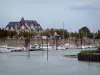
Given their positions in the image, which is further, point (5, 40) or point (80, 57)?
point (5, 40)

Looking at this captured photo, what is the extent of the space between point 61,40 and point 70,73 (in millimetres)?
140692

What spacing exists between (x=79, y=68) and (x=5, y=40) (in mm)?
107448

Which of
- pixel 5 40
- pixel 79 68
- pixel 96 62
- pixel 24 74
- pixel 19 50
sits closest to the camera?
pixel 24 74

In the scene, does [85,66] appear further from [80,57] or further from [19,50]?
[19,50]

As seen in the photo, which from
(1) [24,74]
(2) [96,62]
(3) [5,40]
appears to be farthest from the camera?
(3) [5,40]

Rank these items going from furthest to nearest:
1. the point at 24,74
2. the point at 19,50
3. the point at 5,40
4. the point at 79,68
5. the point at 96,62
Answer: the point at 5,40
the point at 19,50
the point at 96,62
the point at 79,68
the point at 24,74

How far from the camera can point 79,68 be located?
57.2 metres

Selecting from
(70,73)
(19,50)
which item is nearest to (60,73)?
(70,73)

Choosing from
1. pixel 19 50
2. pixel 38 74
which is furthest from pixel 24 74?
pixel 19 50

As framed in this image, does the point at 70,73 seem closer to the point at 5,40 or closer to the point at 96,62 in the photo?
the point at 96,62

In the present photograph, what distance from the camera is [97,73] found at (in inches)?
1993

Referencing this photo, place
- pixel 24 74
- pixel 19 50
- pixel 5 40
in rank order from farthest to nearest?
pixel 5 40, pixel 19 50, pixel 24 74

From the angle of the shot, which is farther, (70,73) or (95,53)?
(95,53)

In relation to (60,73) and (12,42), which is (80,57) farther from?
(12,42)
